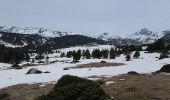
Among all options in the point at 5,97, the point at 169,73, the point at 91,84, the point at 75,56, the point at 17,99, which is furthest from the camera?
the point at 75,56

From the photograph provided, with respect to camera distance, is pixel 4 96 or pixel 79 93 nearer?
pixel 79 93

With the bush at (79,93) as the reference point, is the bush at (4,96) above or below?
below

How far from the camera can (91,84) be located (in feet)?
88.3

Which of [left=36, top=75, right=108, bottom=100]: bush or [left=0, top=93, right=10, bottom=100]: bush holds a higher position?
[left=36, top=75, right=108, bottom=100]: bush

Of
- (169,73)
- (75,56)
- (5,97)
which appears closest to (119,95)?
(5,97)

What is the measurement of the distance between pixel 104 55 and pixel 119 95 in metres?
140

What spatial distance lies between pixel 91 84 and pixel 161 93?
625 cm

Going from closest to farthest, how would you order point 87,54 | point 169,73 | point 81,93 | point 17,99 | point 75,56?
point 81,93 → point 17,99 → point 169,73 → point 75,56 → point 87,54

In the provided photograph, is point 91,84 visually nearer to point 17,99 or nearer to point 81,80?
point 81,80

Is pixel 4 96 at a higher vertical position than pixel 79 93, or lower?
lower

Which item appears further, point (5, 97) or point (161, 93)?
point (5, 97)

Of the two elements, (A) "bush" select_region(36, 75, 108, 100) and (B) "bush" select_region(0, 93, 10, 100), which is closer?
(A) "bush" select_region(36, 75, 108, 100)

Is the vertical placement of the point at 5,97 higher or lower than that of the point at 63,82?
lower

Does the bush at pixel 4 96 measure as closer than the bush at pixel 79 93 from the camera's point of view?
No
